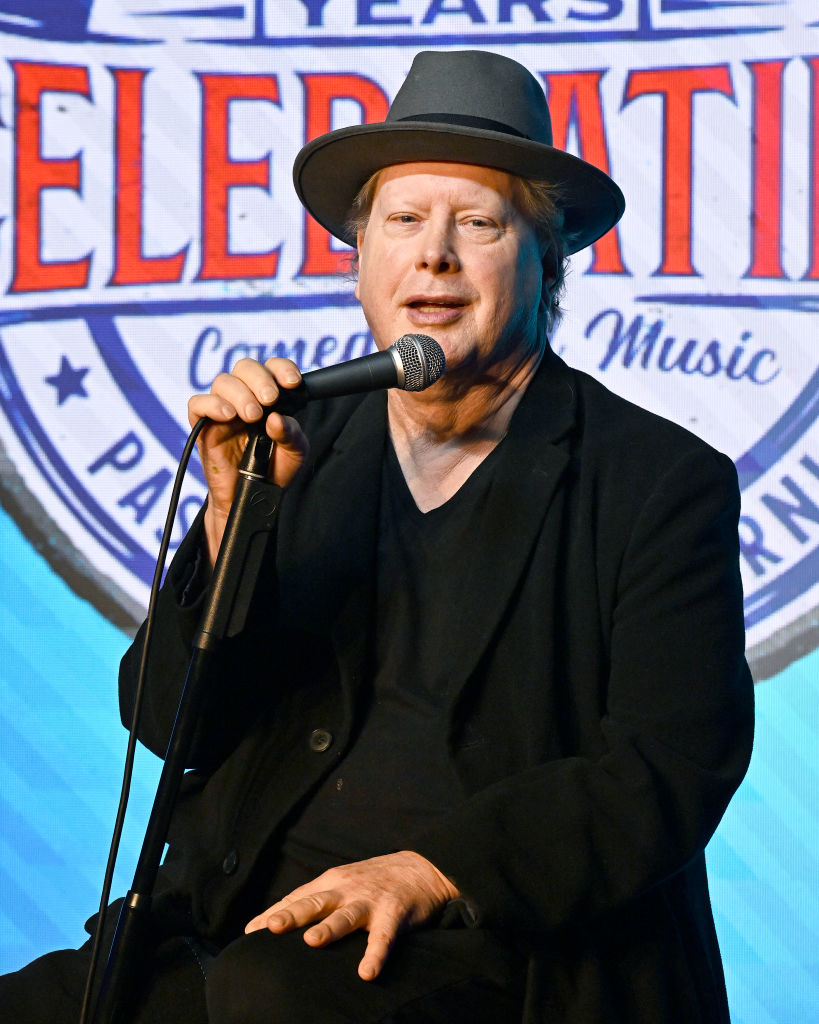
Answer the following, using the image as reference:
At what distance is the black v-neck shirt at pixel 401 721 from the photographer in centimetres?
156

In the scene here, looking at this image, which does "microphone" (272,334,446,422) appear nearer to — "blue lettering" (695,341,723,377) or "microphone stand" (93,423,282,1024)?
"microphone stand" (93,423,282,1024)

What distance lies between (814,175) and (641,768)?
1.49 metres

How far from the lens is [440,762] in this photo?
1.56 meters

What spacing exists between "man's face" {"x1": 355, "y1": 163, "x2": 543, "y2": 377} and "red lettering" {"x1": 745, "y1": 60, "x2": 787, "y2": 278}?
848mm

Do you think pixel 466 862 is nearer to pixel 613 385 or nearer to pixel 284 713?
pixel 284 713

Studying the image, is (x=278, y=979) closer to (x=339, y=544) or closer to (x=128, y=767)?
(x=128, y=767)

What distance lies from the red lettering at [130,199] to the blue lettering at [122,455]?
1.09ft

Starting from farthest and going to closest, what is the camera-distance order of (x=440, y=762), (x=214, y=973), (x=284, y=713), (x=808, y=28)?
(x=808, y=28)
(x=284, y=713)
(x=440, y=762)
(x=214, y=973)

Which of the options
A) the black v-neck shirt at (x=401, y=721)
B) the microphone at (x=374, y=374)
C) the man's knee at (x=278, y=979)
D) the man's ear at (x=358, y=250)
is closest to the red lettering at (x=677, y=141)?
the man's ear at (x=358, y=250)

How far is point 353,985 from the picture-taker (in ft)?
4.13

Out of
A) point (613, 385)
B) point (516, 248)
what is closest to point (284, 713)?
point (516, 248)

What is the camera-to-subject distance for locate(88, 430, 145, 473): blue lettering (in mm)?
2641

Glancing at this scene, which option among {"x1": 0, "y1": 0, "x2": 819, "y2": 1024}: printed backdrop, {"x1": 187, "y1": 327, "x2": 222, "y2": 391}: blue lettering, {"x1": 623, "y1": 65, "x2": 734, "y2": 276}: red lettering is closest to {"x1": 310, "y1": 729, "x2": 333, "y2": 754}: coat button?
{"x1": 0, "y1": 0, "x2": 819, "y2": 1024}: printed backdrop

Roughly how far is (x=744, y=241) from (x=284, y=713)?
139 cm
